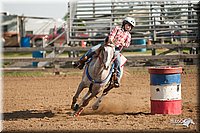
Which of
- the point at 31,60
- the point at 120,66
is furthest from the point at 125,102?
the point at 31,60

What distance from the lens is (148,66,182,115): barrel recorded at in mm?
8959

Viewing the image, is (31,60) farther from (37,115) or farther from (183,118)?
(183,118)

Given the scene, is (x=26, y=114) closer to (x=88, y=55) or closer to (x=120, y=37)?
(x=88, y=55)

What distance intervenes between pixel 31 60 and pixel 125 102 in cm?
783

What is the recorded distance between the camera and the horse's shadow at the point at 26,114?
9.21 meters

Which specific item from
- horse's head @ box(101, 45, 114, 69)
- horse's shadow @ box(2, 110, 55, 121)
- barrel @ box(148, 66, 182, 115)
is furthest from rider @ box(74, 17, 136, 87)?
horse's shadow @ box(2, 110, 55, 121)

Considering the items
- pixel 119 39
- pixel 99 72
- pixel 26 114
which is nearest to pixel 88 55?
pixel 99 72

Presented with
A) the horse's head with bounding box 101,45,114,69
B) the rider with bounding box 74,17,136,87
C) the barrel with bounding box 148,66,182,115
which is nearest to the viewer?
the horse's head with bounding box 101,45,114,69

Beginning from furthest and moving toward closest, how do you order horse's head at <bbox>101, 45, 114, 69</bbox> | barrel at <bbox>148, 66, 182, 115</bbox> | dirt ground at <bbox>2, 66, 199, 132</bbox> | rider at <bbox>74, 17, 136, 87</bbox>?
rider at <bbox>74, 17, 136, 87</bbox> → barrel at <bbox>148, 66, 182, 115</bbox> → horse's head at <bbox>101, 45, 114, 69</bbox> → dirt ground at <bbox>2, 66, 199, 132</bbox>

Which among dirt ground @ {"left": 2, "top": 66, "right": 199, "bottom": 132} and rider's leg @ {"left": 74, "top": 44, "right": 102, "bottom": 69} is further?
rider's leg @ {"left": 74, "top": 44, "right": 102, "bottom": 69}

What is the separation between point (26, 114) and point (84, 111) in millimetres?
1281

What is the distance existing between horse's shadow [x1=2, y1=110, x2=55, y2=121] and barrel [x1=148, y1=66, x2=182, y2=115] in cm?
A: 220

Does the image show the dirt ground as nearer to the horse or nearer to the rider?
the horse

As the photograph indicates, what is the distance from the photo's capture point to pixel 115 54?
29.9 ft
